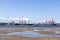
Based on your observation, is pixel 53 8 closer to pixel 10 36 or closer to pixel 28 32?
pixel 28 32

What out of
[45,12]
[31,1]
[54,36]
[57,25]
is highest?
[31,1]

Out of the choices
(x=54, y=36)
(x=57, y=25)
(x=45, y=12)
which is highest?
(x=45, y=12)

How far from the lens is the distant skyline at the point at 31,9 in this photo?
92.0 inches

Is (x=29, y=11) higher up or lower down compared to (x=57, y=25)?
higher up

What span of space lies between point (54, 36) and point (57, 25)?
21cm

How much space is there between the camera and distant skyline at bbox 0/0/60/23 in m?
2.34

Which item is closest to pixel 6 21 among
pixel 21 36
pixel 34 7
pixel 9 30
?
pixel 9 30

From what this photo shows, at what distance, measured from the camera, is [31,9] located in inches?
93.0

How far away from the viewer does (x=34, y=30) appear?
2.34 m

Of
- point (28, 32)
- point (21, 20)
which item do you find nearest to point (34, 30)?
point (28, 32)

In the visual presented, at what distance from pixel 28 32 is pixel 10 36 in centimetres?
31

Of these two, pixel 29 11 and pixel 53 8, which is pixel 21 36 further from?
pixel 53 8

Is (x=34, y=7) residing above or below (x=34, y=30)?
above

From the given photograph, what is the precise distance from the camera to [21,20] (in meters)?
2.35
